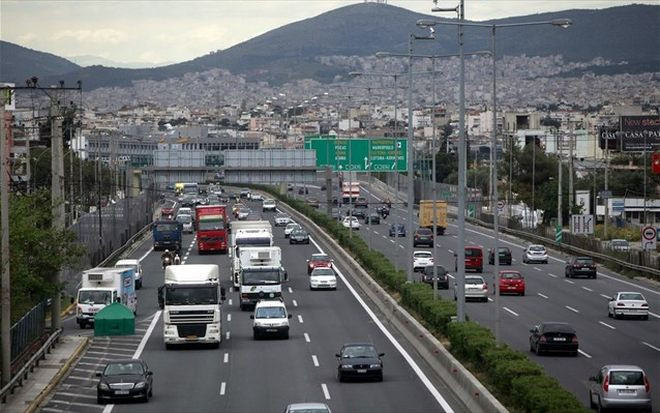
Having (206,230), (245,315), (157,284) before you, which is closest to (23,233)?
(245,315)

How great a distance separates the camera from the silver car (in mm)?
30516

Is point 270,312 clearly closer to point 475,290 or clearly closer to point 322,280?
point 475,290

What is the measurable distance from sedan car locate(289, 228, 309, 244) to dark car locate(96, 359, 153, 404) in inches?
2548

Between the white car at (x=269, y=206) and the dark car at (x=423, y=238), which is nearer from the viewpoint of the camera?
the dark car at (x=423, y=238)

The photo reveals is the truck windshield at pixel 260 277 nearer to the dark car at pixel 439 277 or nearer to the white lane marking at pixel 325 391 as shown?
the dark car at pixel 439 277

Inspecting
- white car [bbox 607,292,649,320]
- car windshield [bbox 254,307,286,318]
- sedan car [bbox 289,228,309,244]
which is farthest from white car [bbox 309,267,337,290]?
sedan car [bbox 289,228,309,244]

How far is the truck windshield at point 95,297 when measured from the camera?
54.7 meters

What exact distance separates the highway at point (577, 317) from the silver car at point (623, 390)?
171cm

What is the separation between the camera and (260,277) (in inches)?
2376

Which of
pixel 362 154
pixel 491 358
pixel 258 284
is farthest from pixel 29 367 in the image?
pixel 362 154

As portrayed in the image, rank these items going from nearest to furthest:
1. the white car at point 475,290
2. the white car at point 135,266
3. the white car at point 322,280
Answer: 1. the white car at point 475,290
2. the white car at point 135,266
3. the white car at point 322,280

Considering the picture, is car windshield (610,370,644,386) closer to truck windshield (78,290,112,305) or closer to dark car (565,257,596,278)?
truck windshield (78,290,112,305)

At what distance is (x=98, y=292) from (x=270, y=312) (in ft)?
28.5

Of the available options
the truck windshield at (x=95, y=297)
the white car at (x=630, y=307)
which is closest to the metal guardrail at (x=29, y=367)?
the truck windshield at (x=95, y=297)
